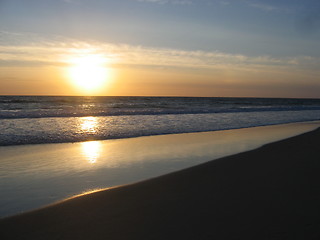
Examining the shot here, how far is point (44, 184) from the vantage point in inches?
219

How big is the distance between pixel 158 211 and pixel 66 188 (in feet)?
7.03

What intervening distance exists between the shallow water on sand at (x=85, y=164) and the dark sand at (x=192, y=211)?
0.61 meters

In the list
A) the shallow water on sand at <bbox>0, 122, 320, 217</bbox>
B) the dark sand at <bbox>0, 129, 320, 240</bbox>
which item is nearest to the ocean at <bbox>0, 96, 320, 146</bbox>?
the shallow water on sand at <bbox>0, 122, 320, 217</bbox>

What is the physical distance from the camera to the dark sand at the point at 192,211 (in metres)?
3.54

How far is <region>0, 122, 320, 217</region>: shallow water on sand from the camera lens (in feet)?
16.7

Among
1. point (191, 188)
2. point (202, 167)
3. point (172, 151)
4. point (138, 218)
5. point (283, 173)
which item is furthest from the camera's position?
point (172, 151)

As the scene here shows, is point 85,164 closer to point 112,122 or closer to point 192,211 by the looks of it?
point 192,211

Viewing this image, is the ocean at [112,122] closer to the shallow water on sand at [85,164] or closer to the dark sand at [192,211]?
the shallow water on sand at [85,164]

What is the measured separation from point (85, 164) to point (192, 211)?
4077 mm

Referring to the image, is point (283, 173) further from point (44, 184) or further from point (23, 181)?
point (23, 181)

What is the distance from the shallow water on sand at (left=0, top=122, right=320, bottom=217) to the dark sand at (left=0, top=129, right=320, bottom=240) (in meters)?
0.61

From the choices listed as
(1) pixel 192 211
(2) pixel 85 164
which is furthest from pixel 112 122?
(1) pixel 192 211

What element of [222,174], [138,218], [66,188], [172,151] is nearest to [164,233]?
[138,218]

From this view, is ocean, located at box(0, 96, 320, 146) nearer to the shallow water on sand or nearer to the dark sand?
the shallow water on sand
